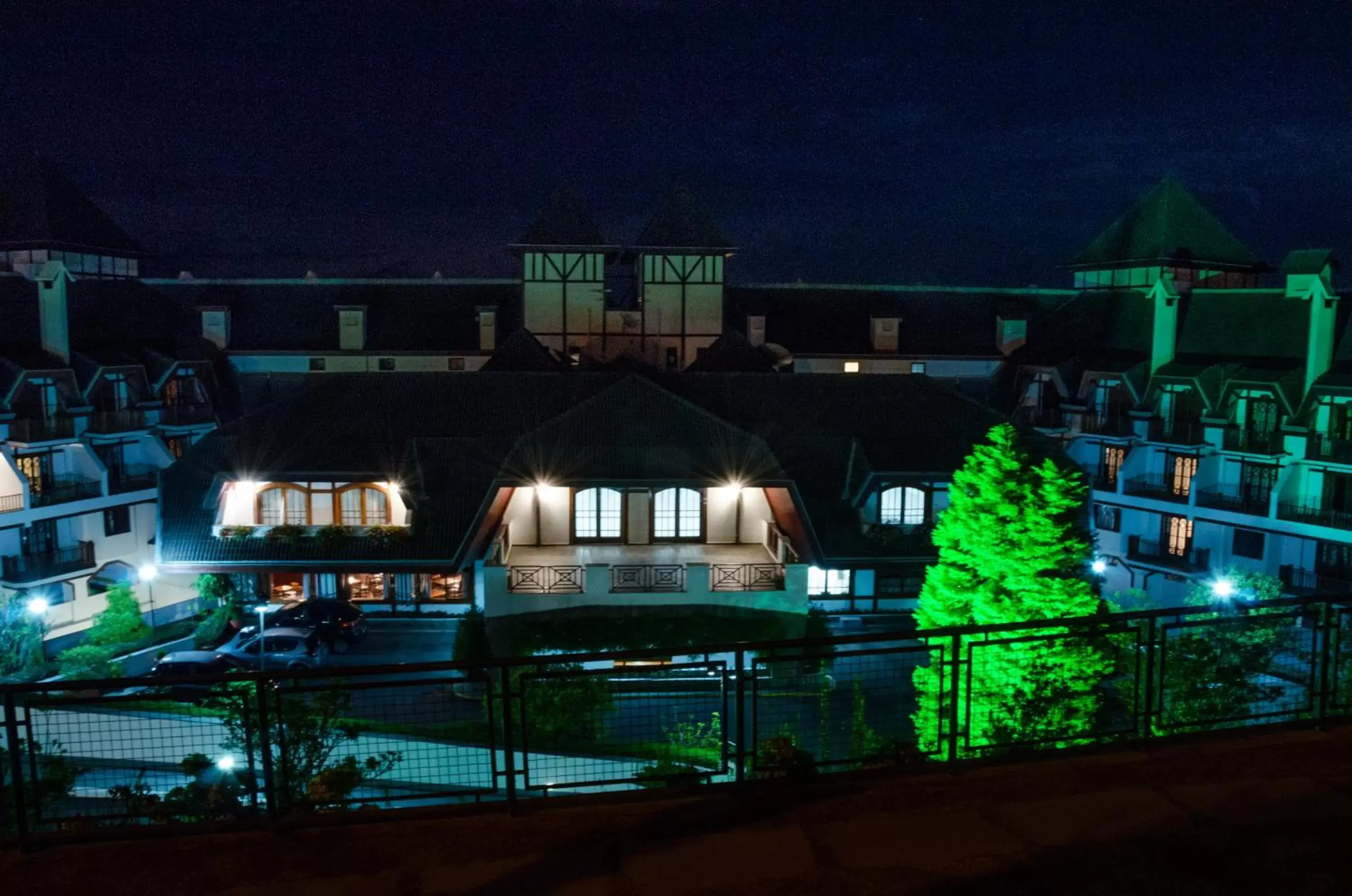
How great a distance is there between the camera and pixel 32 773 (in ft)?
22.1

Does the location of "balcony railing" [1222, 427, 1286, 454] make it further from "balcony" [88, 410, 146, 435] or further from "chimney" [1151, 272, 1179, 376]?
"balcony" [88, 410, 146, 435]

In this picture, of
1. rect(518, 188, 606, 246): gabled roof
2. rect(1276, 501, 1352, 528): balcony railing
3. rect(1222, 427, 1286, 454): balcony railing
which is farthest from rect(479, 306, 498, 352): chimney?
rect(1276, 501, 1352, 528): balcony railing

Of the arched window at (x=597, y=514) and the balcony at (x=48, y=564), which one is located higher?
the arched window at (x=597, y=514)

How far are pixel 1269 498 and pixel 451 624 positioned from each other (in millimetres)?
27337

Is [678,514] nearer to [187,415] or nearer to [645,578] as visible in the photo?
[645,578]

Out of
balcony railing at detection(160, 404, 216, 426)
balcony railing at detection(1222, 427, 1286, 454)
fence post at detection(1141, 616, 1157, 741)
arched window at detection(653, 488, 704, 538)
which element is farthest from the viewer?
balcony railing at detection(160, 404, 216, 426)

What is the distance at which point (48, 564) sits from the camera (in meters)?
35.5

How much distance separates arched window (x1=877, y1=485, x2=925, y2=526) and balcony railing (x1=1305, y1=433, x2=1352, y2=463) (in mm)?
15193

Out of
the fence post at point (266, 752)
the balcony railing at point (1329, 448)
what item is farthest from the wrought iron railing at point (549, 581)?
the balcony railing at point (1329, 448)

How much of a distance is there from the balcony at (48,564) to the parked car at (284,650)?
1178 centimetres

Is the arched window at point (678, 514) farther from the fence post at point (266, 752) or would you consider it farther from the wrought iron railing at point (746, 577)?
the fence post at point (266, 752)

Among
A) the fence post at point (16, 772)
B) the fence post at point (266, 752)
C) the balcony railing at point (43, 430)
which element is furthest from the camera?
the balcony railing at point (43, 430)

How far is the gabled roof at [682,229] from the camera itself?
4991 centimetres

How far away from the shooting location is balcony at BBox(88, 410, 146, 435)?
38.4 metres
